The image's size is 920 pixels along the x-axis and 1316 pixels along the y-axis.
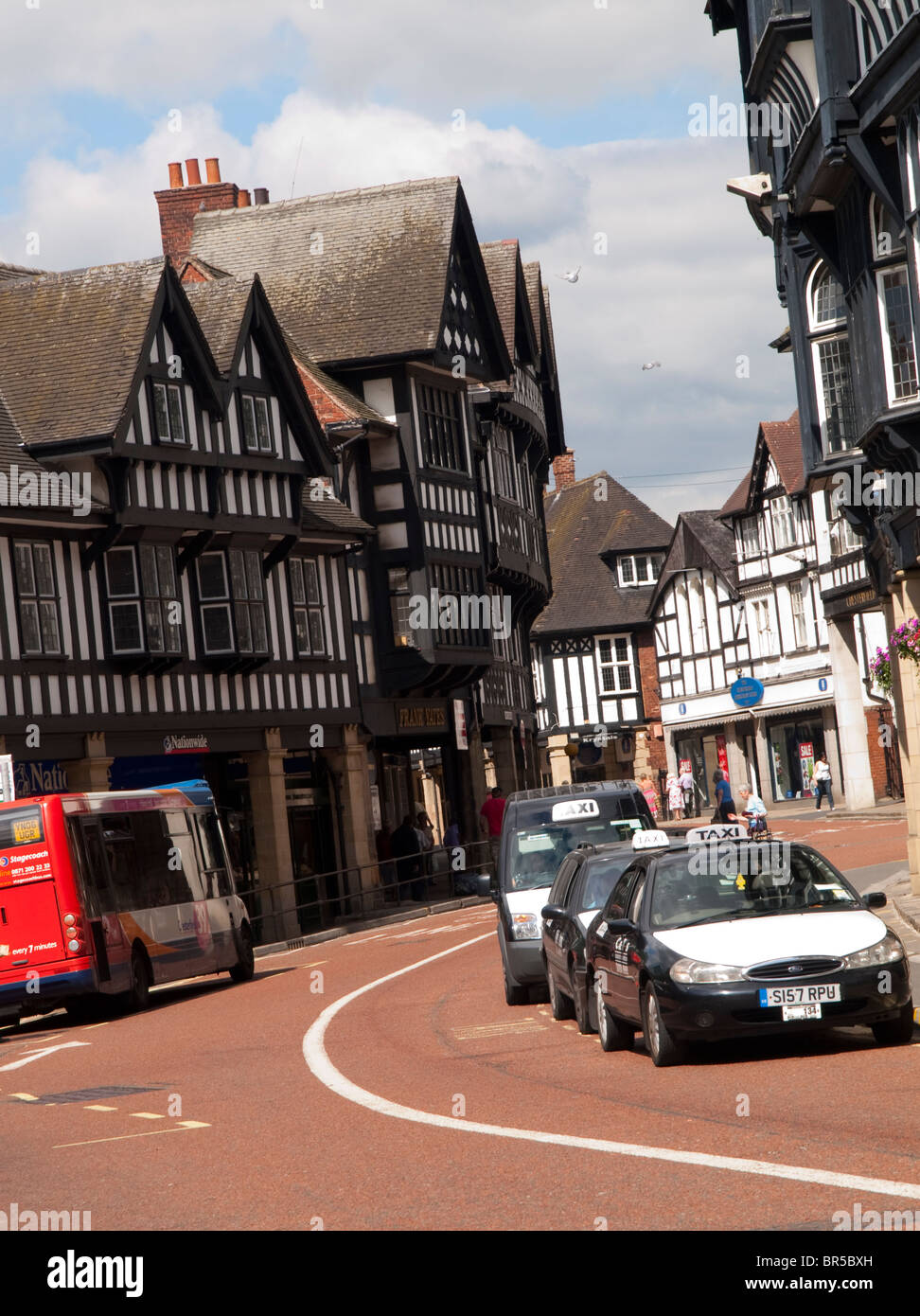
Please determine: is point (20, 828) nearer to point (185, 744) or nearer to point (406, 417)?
point (185, 744)

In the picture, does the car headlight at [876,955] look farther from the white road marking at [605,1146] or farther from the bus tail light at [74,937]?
the bus tail light at [74,937]

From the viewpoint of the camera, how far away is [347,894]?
40500 millimetres

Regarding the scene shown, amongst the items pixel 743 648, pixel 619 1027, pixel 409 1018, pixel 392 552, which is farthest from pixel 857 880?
pixel 743 648

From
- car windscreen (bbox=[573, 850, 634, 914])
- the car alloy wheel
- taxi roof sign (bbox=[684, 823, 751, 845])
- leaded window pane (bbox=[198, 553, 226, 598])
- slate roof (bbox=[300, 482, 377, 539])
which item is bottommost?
the car alloy wheel

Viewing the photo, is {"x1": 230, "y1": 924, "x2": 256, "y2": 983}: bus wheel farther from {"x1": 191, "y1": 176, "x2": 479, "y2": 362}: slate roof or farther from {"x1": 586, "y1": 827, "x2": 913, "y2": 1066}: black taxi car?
{"x1": 191, "y1": 176, "x2": 479, "y2": 362}: slate roof

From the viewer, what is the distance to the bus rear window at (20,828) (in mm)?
23250

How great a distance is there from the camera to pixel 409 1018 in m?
18.9

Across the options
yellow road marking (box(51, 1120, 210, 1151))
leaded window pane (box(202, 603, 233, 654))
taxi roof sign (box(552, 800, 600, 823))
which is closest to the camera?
yellow road marking (box(51, 1120, 210, 1151))

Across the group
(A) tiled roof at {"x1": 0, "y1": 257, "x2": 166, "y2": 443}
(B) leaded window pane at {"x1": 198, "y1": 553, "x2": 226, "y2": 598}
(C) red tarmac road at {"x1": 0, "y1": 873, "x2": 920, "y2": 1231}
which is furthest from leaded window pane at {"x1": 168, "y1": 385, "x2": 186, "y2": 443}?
(C) red tarmac road at {"x1": 0, "y1": 873, "x2": 920, "y2": 1231}

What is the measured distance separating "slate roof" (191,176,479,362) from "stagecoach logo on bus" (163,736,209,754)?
37.7 ft

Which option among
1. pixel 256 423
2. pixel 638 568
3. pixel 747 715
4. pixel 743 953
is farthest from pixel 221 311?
pixel 638 568

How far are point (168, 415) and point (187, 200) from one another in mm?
19537

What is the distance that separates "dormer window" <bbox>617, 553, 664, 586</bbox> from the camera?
86.2 metres

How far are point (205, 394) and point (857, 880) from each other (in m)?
15.4
